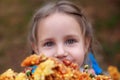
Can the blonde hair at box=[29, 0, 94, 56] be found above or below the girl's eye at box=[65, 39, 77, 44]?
above

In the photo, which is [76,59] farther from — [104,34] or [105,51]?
[104,34]

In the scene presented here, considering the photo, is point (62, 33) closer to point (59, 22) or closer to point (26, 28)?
point (59, 22)

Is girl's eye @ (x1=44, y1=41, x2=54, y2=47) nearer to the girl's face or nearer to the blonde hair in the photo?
the girl's face

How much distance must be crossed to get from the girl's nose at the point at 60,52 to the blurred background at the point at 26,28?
386 centimetres

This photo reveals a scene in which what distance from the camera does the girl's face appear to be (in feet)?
7.38

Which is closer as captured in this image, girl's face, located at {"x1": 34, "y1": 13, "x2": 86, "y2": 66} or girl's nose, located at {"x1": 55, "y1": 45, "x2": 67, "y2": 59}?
girl's nose, located at {"x1": 55, "y1": 45, "x2": 67, "y2": 59}

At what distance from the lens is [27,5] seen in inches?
334

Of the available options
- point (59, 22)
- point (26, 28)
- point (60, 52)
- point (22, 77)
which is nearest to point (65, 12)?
point (59, 22)

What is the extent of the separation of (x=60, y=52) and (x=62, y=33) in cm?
16

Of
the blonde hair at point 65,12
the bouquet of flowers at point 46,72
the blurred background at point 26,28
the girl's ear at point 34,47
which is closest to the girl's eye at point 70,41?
the blonde hair at point 65,12

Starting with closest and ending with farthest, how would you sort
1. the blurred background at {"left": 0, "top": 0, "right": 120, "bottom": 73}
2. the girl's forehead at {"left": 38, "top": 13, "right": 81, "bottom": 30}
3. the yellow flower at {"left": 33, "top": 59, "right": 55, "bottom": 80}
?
the yellow flower at {"left": 33, "top": 59, "right": 55, "bottom": 80}
the girl's forehead at {"left": 38, "top": 13, "right": 81, "bottom": 30}
the blurred background at {"left": 0, "top": 0, "right": 120, "bottom": 73}

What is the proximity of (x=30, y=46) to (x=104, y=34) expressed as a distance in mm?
4549

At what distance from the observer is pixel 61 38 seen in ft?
7.44

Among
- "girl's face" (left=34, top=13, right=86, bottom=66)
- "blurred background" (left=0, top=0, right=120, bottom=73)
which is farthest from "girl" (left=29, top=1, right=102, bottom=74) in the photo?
"blurred background" (left=0, top=0, right=120, bottom=73)
